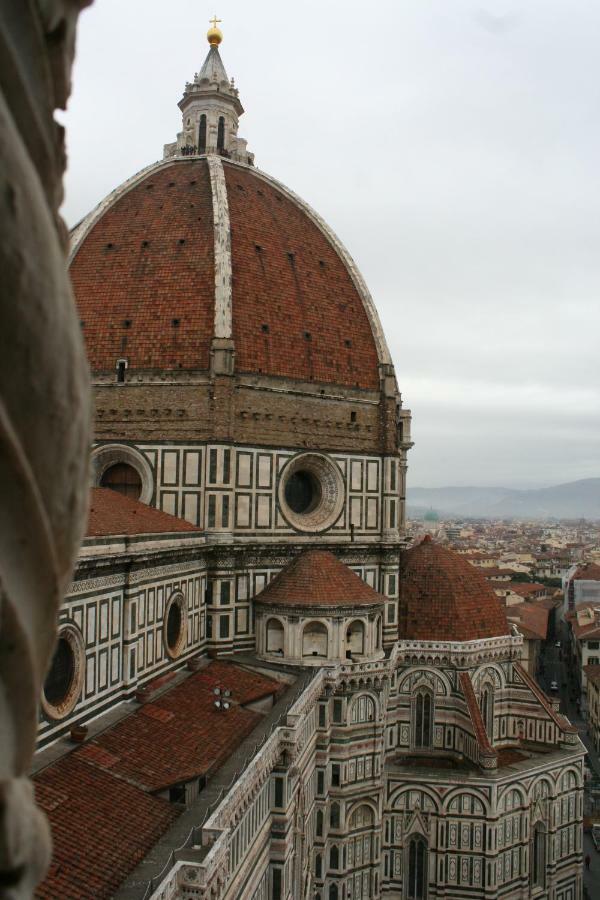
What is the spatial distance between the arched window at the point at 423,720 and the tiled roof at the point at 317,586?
4.45m

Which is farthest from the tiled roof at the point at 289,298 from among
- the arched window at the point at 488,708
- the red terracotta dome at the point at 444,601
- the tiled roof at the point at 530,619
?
the tiled roof at the point at 530,619

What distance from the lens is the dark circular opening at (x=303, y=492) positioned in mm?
23625

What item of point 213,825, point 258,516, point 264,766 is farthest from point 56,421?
point 258,516

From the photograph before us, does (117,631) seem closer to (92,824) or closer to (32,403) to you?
(92,824)

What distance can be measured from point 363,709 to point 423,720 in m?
3.75

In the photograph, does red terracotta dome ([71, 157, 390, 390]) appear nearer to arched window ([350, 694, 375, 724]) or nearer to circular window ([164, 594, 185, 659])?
circular window ([164, 594, 185, 659])

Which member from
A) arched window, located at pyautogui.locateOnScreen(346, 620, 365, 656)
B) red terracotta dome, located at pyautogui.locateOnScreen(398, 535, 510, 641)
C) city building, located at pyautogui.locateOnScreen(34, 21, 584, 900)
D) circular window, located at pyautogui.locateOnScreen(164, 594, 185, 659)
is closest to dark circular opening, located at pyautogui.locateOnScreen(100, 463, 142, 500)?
city building, located at pyautogui.locateOnScreen(34, 21, 584, 900)

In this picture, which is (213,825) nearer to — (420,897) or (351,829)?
(351,829)

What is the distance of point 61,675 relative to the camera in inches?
Answer: 547

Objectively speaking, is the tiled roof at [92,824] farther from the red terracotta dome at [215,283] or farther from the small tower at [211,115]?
the small tower at [211,115]

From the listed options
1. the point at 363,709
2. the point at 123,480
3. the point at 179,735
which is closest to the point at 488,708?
the point at 363,709

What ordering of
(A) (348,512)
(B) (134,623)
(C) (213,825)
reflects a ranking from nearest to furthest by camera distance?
1. (C) (213,825)
2. (B) (134,623)
3. (A) (348,512)

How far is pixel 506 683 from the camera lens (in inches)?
989

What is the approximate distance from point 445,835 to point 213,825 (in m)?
13.9
